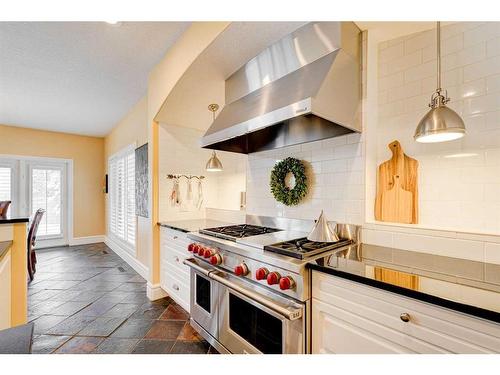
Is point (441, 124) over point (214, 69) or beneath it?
beneath

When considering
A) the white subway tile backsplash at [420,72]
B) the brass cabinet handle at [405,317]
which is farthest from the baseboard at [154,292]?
the white subway tile backsplash at [420,72]

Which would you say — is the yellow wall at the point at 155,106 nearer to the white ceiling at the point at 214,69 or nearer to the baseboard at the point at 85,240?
the white ceiling at the point at 214,69

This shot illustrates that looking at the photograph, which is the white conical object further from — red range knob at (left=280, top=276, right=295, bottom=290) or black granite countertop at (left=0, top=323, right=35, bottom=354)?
black granite countertop at (left=0, top=323, right=35, bottom=354)

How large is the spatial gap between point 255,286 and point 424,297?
0.86 m

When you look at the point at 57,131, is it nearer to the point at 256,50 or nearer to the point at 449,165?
the point at 256,50

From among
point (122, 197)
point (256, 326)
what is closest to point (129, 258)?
point (122, 197)

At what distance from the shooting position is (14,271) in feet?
5.90

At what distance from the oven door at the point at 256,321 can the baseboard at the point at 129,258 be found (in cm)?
219

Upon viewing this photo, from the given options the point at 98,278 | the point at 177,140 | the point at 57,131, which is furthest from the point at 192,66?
the point at 57,131

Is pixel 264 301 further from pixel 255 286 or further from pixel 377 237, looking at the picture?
pixel 377 237

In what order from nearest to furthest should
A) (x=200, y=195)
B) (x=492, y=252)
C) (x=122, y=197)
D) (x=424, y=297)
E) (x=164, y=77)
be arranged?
(x=424, y=297) < (x=492, y=252) < (x=164, y=77) < (x=200, y=195) < (x=122, y=197)

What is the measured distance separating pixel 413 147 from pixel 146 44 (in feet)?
8.38

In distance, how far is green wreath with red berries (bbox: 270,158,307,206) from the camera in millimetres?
1945
